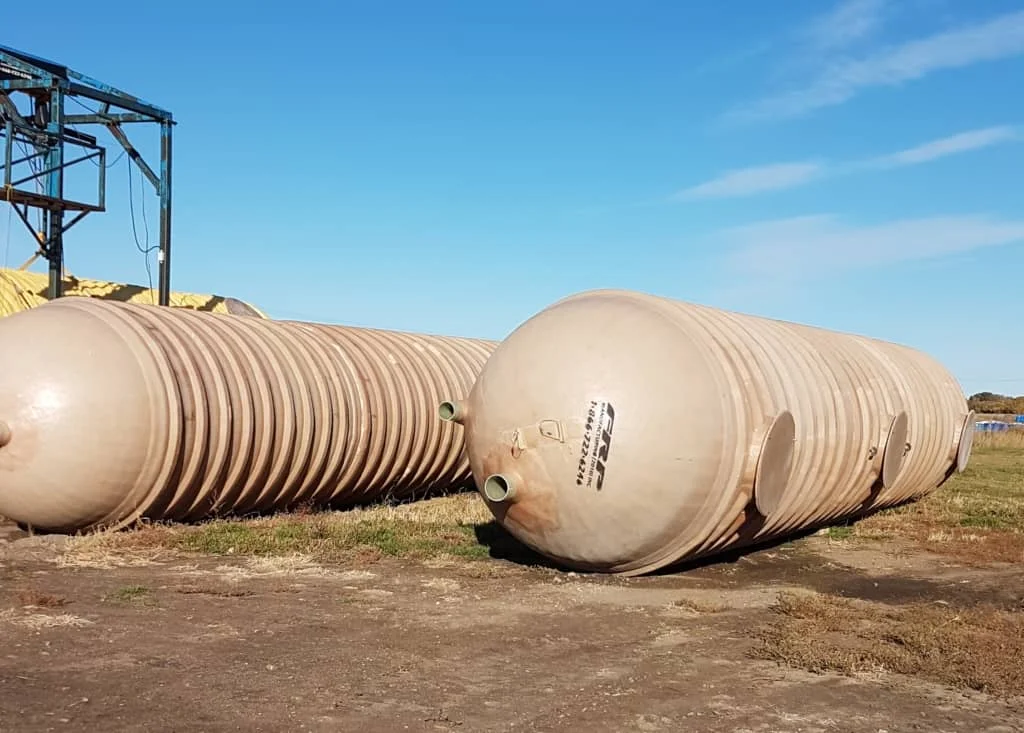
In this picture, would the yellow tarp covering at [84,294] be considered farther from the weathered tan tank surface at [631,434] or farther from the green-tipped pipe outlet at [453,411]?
the weathered tan tank surface at [631,434]

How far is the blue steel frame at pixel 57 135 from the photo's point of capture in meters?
16.0

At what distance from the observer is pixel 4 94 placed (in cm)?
1595

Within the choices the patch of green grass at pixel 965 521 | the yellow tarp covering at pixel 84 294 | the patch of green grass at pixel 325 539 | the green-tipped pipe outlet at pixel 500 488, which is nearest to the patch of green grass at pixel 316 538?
the patch of green grass at pixel 325 539

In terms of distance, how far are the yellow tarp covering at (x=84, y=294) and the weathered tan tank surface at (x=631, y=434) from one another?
416 inches

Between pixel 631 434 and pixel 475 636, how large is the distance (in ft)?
5.81

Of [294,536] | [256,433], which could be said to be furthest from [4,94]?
[294,536]

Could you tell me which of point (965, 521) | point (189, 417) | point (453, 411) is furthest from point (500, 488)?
point (965, 521)

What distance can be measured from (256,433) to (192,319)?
147cm

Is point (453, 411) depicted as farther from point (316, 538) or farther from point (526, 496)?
point (316, 538)

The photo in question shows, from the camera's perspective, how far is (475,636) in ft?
19.0

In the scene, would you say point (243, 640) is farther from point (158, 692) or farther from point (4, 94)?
point (4, 94)

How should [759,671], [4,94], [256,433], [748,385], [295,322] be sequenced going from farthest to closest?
[4,94] < [295,322] < [256,433] < [748,385] < [759,671]

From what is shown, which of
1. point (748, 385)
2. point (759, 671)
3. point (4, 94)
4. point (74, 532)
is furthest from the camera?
point (4, 94)

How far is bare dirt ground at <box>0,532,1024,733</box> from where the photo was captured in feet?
14.6
